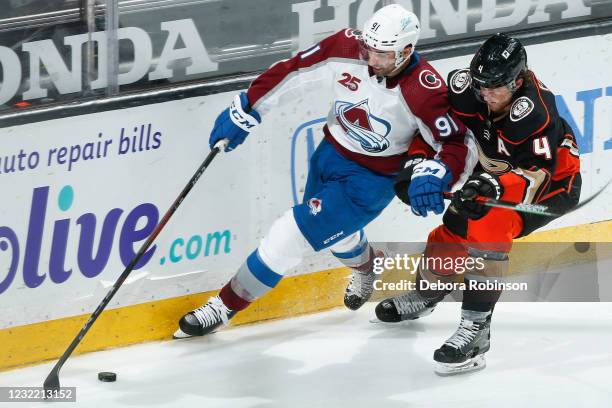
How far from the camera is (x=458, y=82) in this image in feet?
16.0

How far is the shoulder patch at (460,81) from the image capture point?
16.0 ft

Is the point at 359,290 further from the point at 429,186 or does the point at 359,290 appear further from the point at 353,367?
the point at 429,186

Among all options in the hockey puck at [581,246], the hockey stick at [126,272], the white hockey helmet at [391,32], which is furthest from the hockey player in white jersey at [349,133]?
the hockey puck at [581,246]

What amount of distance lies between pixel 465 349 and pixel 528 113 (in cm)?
91

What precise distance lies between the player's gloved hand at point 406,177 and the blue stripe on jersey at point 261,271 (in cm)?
56

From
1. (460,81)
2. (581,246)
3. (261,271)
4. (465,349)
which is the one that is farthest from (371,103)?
(581,246)

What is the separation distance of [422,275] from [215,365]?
954mm

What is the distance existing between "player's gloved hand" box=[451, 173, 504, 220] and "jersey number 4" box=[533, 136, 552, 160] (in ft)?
0.56

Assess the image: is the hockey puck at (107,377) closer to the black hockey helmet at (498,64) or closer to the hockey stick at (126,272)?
the hockey stick at (126,272)

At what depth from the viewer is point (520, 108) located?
466cm

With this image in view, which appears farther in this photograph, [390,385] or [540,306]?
[540,306]

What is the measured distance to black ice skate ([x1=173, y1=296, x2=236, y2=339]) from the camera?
204 inches

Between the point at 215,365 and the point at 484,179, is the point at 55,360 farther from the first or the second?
the point at 484,179

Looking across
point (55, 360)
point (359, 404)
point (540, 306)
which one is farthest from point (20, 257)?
point (540, 306)
